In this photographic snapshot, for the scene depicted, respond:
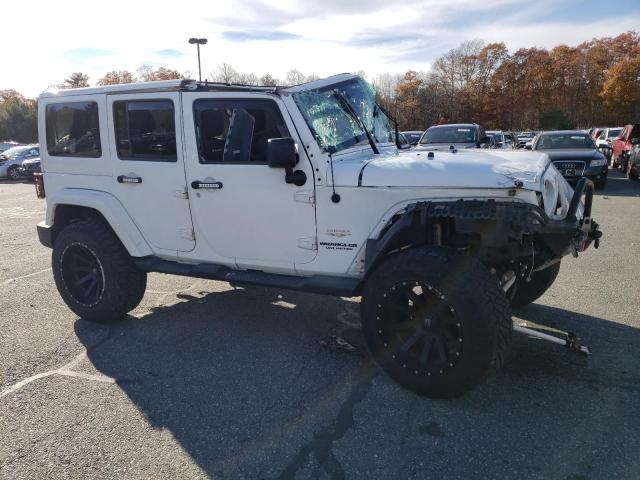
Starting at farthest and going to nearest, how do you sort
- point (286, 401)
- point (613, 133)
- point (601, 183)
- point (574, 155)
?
1. point (613, 133)
2. point (601, 183)
3. point (574, 155)
4. point (286, 401)

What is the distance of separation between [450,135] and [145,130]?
963cm

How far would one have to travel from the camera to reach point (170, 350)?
13.6ft

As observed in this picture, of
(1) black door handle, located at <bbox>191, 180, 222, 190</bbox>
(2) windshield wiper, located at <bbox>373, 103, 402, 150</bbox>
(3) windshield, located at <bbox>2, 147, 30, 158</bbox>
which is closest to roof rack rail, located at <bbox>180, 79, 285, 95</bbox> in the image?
(1) black door handle, located at <bbox>191, 180, 222, 190</bbox>

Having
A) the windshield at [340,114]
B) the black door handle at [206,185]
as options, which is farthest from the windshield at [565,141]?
the black door handle at [206,185]

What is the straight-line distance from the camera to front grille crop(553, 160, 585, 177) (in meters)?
11.9

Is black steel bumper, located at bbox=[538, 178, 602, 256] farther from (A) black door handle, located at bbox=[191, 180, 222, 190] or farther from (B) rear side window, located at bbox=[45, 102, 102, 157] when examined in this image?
(B) rear side window, located at bbox=[45, 102, 102, 157]

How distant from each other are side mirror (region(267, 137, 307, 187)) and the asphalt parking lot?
1.45 metres

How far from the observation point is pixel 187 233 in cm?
422

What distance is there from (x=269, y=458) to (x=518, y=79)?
221ft

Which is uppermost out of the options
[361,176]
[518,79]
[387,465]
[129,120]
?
[518,79]

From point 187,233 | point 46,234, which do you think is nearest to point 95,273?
point 46,234

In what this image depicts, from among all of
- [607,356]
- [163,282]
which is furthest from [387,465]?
[163,282]

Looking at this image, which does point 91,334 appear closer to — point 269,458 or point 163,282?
point 163,282

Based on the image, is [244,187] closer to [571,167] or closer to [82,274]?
[82,274]
